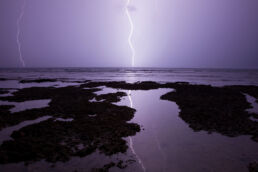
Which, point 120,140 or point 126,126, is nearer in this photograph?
point 120,140

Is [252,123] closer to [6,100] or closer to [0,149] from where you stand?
[0,149]

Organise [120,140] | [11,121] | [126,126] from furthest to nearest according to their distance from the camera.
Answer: [11,121], [126,126], [120,140]

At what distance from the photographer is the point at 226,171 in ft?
19.1

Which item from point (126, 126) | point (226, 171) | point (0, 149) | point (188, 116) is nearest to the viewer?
point (226, 171)

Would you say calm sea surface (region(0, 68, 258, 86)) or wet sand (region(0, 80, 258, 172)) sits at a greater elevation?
calm sea surface (region(0, 68, 258, 86))

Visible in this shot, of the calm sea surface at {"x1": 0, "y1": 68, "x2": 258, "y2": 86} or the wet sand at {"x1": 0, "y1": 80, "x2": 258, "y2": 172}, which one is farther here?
the calm sea surface at {"x1": 0, "y1": 68, "x2": 258, "y2": 86}

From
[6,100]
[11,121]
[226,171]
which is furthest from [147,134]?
[6,100]

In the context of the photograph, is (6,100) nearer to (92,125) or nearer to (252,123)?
(92,125)

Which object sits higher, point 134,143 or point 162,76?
point 162,76

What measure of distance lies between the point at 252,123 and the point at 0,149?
1342 centimetres

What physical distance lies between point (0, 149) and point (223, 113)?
13.9 metres

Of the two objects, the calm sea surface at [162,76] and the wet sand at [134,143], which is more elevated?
the calm sea surface at [162,76]

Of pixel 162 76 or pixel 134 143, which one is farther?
pixel 162 76

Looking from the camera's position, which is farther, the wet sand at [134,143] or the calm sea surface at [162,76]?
the calm sea surface at [162,76]
